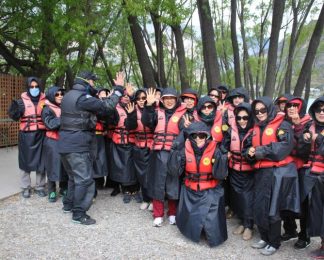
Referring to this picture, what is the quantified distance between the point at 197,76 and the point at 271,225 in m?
21.2

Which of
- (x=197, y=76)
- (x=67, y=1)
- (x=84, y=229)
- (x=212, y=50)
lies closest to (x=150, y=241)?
(x=84, y=229)

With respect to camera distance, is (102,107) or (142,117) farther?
(142,117)

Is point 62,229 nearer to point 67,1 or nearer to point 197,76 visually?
point 67,1

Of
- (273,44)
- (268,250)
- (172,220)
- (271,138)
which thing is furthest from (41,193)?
(273,44)

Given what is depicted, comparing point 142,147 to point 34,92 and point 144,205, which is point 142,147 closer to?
point 144,205

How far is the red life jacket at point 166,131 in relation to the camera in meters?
5.32

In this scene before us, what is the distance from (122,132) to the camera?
20.2 ft

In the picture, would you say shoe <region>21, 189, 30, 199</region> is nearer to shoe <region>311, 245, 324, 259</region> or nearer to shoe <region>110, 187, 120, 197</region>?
shoe <region>110, 187, 120, 197</region>

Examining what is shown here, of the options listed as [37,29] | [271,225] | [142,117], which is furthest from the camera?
[37,29]

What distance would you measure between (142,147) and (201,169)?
1.46 m

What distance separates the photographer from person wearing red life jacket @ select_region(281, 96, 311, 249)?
15.0ft

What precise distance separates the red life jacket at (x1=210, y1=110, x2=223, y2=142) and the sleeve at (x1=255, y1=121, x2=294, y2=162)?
2.57 feet

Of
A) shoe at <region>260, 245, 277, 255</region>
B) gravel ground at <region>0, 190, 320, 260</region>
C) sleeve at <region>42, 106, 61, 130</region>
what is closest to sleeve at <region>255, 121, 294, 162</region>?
shoe at <region>260, 245, 277, 255</region>

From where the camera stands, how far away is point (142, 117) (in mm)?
5426
